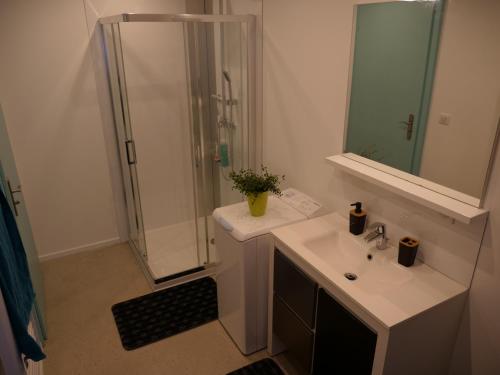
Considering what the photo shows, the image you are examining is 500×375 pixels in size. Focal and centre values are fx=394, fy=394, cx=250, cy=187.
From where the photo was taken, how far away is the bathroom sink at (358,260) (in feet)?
5.70

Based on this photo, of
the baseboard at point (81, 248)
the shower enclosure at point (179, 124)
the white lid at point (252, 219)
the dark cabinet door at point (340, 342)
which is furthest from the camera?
the baseboard at point (81, 248)

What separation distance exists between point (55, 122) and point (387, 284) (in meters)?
2.72

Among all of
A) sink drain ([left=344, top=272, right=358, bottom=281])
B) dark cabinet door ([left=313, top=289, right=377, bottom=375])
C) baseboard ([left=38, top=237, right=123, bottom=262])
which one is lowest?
baseboard ([left=38, top=237, right=123, bottom=262])

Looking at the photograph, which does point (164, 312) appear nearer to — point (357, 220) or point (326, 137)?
point (357, 220)

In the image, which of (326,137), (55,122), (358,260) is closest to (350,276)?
(358,260)

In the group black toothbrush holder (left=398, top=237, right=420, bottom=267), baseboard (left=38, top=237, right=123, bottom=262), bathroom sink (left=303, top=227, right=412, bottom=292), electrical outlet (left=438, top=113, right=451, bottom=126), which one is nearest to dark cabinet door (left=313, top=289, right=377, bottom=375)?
bathroom sink (left=303, top=227, right=412, bottom=292)

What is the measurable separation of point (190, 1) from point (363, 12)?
6.08ft

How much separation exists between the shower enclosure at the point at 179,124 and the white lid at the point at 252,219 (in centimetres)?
68

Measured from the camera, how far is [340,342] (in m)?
1.73

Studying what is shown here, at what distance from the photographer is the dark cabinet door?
1.58 metres

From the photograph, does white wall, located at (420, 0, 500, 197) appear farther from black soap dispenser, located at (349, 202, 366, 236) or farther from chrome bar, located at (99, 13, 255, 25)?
chrome bar, located at (99, 13, 255, 25)

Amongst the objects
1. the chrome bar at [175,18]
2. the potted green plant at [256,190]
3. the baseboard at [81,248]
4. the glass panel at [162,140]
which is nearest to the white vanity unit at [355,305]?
the potted green plant at [256,190]

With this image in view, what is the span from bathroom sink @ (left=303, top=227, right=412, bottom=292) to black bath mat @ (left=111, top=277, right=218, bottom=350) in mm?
1091

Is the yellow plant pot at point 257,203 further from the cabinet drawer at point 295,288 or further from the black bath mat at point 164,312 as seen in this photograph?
the black bath mat at point 164,312
